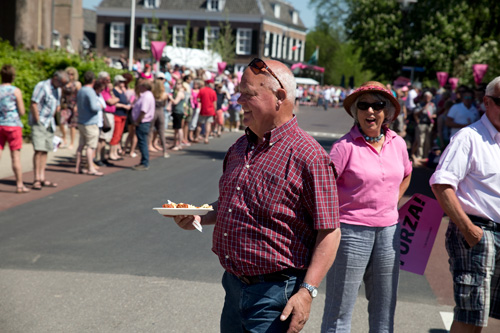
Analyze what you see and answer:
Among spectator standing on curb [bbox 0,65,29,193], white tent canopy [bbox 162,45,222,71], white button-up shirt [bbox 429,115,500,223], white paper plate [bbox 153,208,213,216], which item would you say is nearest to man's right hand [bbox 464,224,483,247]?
white button-up shirt [bbox 429,115,500,223]

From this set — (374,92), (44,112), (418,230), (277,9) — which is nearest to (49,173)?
(44,112)

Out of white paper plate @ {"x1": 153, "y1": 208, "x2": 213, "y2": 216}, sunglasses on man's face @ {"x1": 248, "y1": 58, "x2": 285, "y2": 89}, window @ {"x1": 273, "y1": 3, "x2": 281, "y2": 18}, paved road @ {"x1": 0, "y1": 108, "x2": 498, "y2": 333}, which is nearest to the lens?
sunglasses on man's face @ {"x1": 248, "y1": 58, "x2": 285, "y2": 89}

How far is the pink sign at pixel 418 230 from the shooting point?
4.43 m

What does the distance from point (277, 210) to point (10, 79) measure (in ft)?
27.7

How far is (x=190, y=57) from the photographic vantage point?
133 ft

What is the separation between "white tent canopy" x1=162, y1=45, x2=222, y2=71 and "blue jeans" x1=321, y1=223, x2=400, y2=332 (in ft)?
114

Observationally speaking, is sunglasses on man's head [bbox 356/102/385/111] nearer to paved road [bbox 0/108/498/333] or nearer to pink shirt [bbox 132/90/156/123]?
paved road [bbox 0/108/498/333]

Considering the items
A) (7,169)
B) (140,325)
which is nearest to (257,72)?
(140,325)

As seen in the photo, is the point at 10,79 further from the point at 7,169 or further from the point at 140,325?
the point at 140,325

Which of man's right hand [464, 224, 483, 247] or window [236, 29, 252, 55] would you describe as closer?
man's right hand [464, 224, 483, 247]

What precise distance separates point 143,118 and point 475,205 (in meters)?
10.8

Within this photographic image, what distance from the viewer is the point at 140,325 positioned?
200 inches

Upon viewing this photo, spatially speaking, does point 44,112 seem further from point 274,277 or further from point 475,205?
point 274,277

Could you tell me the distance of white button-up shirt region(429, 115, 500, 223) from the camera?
12.9 feet
